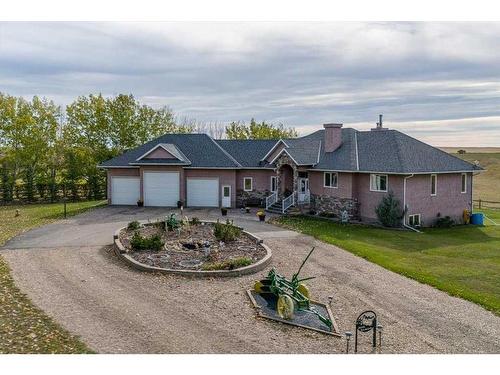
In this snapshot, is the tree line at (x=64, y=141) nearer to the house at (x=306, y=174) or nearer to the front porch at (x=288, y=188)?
the house at (x=306, y=174)

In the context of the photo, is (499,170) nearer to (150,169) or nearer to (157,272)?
(150,169)

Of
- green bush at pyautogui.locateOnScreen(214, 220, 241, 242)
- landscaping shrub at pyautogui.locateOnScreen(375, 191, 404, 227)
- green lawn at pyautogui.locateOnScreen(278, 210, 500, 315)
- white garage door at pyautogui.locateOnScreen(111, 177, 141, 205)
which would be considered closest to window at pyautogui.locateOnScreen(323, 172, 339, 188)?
green lawn at pyautogui.locateOnScreen(278, 210, 500, 315)

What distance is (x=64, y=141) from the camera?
43281mm

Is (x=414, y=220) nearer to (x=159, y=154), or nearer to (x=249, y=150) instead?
(x=249, y=150)

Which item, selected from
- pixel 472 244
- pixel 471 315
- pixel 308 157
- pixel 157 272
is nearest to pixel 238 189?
pixel 308 157

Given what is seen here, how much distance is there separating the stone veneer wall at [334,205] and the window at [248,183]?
4.61 metres

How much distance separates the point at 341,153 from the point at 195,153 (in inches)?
414

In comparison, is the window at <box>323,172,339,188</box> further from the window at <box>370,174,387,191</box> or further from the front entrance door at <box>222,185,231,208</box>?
the front entrance door at <box>222,185,231,208</box>

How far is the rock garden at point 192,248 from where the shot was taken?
1662 cm

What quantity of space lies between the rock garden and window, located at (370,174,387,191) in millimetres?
9728

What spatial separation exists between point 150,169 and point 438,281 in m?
21.9

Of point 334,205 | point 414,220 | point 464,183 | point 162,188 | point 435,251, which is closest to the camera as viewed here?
point 435,251

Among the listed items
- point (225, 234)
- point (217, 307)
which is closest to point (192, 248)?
point (225, 234)

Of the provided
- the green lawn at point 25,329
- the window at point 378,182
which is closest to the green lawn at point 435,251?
the window at point 378,182
